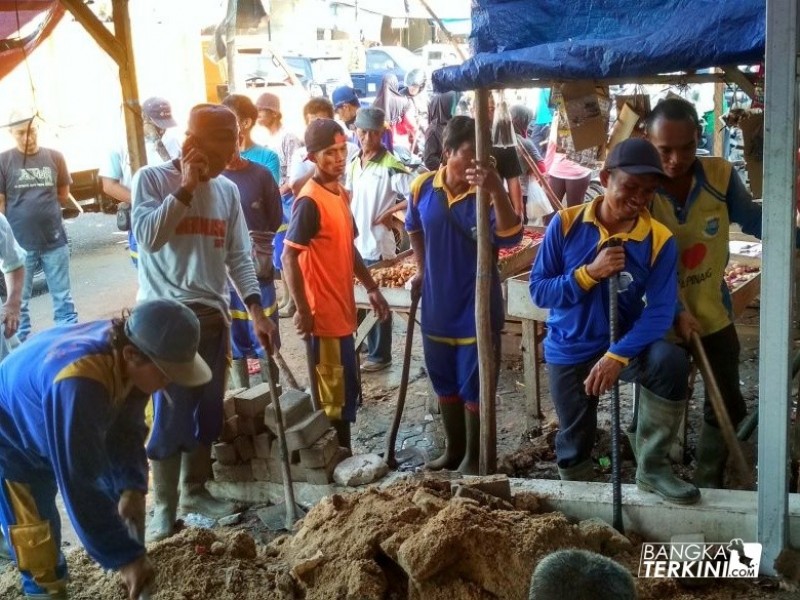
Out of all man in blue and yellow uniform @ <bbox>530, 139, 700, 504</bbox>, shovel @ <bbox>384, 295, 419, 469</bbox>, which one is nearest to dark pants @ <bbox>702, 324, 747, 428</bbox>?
man in blue and yellow uniform @ <bbox>530, 139, 700, 504</bbox>

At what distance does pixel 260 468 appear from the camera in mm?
5109

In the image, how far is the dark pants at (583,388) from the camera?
3.91m

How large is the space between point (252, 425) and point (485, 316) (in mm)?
1563

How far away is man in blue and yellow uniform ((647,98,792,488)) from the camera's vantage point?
13.4 ft

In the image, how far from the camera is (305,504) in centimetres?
494

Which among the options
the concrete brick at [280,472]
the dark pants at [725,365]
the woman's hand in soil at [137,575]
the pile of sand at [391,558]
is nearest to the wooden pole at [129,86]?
the concrete brick at [280,472]

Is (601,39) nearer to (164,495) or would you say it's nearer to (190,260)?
(190,260)

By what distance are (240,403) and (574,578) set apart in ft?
10.4

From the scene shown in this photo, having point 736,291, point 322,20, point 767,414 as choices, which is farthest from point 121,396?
point 322,20

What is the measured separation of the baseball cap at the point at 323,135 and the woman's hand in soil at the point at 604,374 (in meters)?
2.13

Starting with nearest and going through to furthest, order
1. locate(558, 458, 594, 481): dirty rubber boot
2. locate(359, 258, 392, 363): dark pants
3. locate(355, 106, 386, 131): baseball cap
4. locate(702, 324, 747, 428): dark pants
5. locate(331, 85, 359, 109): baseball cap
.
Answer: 1. locate(702, 324, 747, 428): dark pants
2. locate(558, 458, 594, 481): dirty rubber boot
3. locate(355, 106, 386, 131): baseball cap
4. locate(359, 258, 392, 363): dark pants
5. locate(331, 85, 359, 109): baseball cap

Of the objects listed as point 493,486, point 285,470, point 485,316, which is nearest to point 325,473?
point 285,470

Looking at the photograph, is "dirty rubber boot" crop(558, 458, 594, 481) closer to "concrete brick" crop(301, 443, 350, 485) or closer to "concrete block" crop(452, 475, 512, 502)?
"concrete block" crop(452, 475, 512, 502)

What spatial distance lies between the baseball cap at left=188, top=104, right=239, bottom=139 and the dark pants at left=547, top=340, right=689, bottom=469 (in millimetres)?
2142
